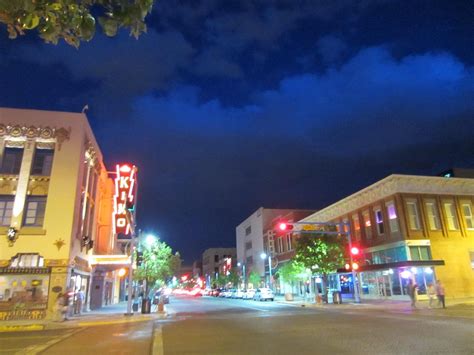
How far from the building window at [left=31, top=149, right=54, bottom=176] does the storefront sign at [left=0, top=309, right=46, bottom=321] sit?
30.2 ft

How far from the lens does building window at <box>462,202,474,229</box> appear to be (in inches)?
1409

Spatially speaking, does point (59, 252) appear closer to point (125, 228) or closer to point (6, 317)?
point (6, 317)

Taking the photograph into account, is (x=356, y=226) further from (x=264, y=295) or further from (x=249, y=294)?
(x=249, y=294)

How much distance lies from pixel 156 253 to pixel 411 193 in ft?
98.8

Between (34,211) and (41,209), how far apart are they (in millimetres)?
467

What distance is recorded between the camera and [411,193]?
35219 millimetres

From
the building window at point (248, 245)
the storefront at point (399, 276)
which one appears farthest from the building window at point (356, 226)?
the building window at point (248, 245)

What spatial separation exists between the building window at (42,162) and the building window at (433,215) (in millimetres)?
31546

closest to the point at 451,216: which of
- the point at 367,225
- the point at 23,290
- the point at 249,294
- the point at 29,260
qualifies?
the point at 367,225

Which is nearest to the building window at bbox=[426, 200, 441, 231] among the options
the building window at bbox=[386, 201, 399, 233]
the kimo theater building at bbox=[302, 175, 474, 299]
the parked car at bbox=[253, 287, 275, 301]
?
the kimo theater building at bbox=[302, 175, 474, 299]

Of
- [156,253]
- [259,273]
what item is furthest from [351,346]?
[259,273]

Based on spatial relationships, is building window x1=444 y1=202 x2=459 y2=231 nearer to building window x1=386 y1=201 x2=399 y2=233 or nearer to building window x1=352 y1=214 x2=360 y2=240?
building window x1=386 y1=201 x2=399 y2=233

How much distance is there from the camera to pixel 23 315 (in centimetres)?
2448

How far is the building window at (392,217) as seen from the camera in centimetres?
3497
